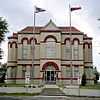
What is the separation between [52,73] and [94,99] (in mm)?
37395

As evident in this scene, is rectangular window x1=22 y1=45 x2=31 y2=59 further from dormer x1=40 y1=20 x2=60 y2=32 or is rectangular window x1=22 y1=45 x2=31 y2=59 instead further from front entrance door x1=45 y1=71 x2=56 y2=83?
front entrance door x1=45 y1=71 x2=56 y2=83

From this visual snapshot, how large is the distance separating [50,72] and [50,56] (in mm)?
3592

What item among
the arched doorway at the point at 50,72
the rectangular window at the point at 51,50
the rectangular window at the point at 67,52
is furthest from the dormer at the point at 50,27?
the arched doorway at the point at 50,72

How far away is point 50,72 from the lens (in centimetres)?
7788

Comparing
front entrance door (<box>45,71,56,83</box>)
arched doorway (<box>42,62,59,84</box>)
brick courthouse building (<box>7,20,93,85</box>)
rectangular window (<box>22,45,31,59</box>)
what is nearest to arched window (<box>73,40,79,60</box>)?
brick courthouse building (<box>7,20,93,85</box>)

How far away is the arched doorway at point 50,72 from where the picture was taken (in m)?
77.1

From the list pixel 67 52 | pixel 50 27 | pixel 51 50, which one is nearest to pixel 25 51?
pixel 51 50

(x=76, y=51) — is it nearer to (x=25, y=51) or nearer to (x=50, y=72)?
(x=50, y=72)

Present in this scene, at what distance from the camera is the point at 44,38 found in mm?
77500

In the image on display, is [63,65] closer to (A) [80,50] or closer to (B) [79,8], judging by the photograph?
(A) [80,50]

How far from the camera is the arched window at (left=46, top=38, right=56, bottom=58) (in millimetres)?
76750

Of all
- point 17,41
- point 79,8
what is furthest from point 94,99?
point 17,41

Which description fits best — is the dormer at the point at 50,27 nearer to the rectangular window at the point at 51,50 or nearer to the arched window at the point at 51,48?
the arched window at the point at 51,48

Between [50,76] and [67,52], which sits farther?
[67,52]
